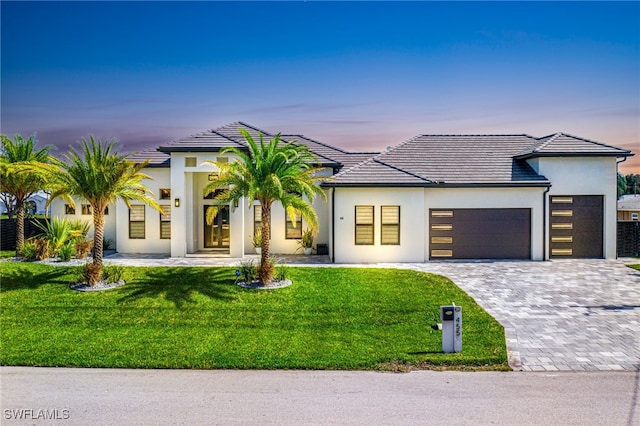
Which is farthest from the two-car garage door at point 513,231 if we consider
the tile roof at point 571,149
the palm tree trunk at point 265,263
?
the palm tree trunk at point 265,263

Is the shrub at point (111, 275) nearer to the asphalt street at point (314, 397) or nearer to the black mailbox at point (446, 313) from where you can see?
the asphalt street at point (314, 397)

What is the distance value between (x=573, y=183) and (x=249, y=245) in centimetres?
1432

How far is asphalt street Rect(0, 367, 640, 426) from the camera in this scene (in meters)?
5.93

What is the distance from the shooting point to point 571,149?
1867 centimetres

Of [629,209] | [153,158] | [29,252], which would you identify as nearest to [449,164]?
[153,158]

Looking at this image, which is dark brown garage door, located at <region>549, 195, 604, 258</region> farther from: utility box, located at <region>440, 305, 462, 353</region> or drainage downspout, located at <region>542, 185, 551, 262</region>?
utility box, located at <region>440, 305, 462, 353</region>

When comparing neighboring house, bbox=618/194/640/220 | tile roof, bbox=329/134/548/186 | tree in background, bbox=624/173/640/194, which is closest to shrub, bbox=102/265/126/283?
tile roof, bbox=329/134/548/186

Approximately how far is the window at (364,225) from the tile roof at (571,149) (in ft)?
24.7

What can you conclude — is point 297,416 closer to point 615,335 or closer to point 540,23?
point 615,335

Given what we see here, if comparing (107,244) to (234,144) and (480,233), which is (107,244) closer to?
(234,144)

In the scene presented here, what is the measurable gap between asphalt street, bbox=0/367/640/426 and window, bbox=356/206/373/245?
10.2 metres

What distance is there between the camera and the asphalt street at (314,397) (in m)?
5.93

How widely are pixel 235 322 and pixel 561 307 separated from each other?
838 cm

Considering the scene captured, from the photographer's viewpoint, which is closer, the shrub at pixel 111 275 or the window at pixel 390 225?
the shrub at pixel 111 275
